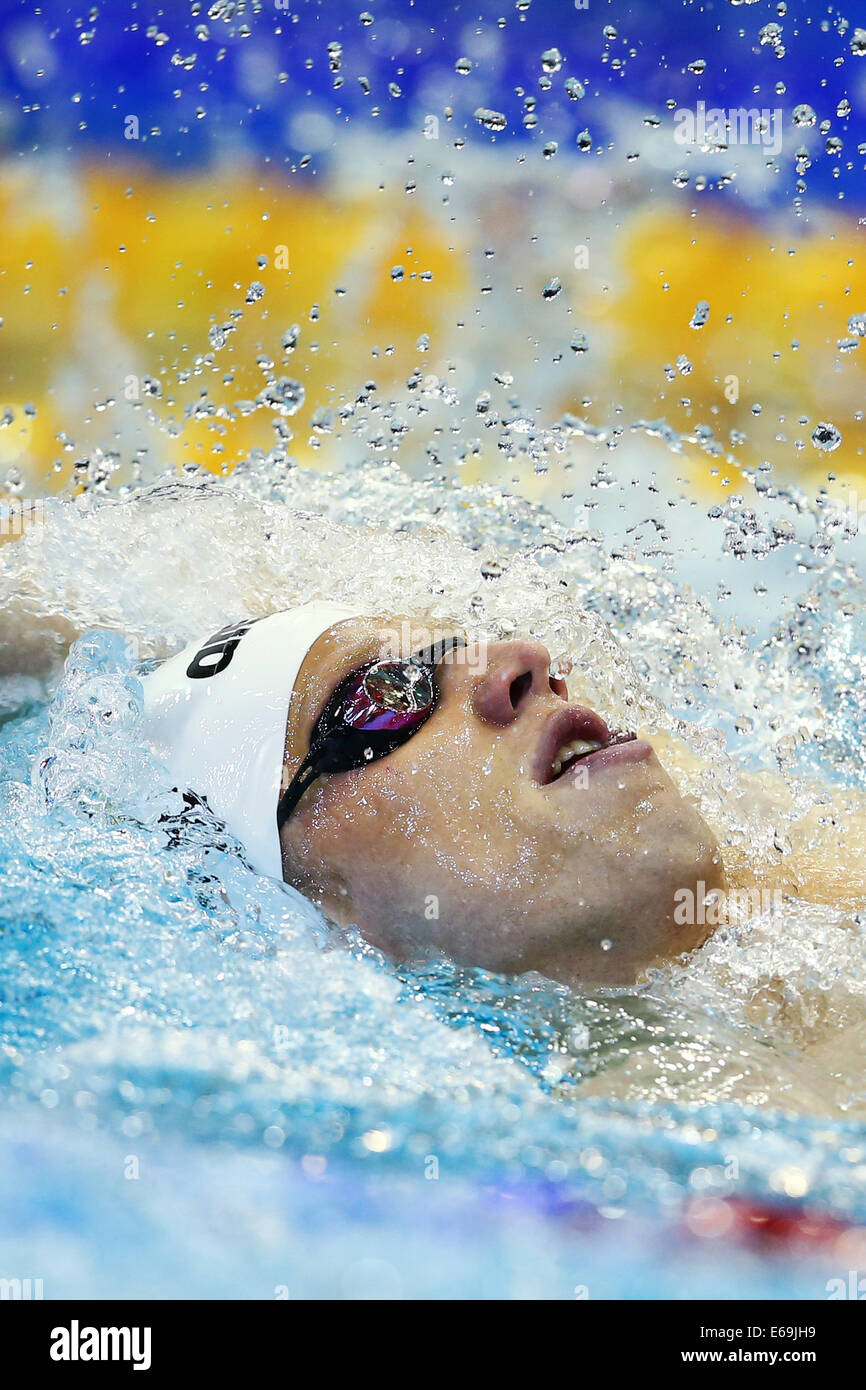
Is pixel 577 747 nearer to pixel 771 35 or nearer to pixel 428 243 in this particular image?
pixel 428 243

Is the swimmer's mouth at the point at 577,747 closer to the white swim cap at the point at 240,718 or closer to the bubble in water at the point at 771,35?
the white swim cap at the point at 240,718

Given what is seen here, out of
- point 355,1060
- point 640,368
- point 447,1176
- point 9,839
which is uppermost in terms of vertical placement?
point 640,368

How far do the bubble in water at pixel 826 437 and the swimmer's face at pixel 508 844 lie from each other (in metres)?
3.93

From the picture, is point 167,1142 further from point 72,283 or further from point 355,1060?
point 72,283

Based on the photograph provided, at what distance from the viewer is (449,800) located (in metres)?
1.73

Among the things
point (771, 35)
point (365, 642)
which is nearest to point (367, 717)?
point (365, 642)

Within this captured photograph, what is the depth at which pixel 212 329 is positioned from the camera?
18.4 feet

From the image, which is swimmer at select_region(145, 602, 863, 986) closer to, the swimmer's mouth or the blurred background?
the swimmer's mouth

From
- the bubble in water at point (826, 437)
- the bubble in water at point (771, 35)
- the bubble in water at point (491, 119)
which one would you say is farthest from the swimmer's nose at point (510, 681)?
the bubble in water at point (771, 35)

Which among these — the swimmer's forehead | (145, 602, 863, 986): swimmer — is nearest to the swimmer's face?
(145, 602, 863, 986): swimmer

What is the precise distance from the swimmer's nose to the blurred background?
Result: 334cm

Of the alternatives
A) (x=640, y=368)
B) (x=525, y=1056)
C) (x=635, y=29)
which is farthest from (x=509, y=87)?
(x=525, y=1056)

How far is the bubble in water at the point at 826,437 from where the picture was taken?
5.23 meters

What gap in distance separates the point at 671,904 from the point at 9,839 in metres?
1.07
